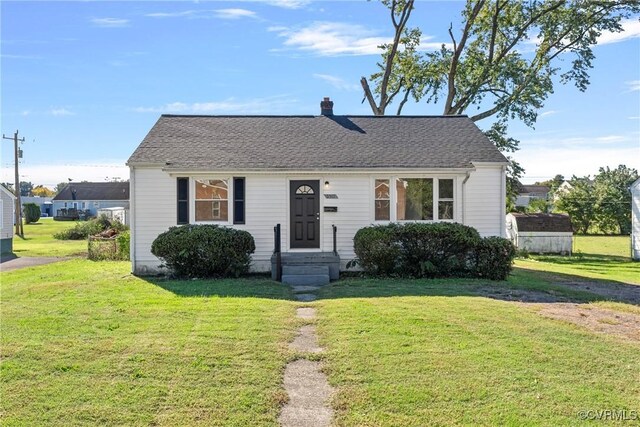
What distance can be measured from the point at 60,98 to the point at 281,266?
59.4 ft

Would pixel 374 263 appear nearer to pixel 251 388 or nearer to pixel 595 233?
pixel 251 388

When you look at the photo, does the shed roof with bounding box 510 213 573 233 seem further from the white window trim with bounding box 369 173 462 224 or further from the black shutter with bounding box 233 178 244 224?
the black shutter with bounding box 233 178 244 224

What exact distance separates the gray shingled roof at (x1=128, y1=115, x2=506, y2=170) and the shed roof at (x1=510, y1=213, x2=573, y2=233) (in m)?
9.95

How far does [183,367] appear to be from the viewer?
5.41 metres

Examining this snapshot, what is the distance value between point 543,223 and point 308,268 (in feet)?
54.8

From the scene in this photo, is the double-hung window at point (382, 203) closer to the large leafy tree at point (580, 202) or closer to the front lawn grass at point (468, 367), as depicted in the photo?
the front lawn grass at point (468, 367)

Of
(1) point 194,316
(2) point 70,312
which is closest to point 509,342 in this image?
(1) point 194,316

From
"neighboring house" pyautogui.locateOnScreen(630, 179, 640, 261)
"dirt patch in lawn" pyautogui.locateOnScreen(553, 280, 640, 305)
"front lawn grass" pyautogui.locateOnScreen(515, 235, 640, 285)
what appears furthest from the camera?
"neighboring house" pyautogui.locateOnScreen(630, 179, 640, 261)

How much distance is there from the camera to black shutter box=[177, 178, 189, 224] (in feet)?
46.2

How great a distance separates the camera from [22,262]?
18750 mm

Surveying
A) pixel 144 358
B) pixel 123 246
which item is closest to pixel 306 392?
pixel 144 358

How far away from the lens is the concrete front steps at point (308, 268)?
1255 centimetres

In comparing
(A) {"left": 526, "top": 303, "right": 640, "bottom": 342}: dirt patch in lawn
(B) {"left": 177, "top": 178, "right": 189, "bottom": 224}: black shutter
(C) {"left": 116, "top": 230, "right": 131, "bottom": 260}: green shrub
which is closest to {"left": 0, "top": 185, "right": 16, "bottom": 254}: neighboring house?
(C) {"left": 116, "top": 230, "right": 131, "bottom": 260}: green shrub

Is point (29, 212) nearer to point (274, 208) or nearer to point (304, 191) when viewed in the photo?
point (274, 208)
